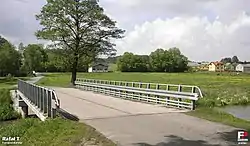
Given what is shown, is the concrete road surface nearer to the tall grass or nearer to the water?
the water

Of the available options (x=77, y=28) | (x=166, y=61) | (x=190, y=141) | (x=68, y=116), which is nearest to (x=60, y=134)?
(x=68, y=116)

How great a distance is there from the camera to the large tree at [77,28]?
1651 inches

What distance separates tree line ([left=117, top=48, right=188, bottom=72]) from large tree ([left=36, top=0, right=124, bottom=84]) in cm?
8451

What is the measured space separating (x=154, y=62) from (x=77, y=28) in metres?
93.0

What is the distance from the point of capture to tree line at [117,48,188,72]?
129750mm

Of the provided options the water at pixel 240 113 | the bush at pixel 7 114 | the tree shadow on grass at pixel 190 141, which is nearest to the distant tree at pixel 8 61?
the bush at pixel 7 114

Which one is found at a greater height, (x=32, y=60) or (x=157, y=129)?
(x=32, y=60)

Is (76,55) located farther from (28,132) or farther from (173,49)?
(173,49)

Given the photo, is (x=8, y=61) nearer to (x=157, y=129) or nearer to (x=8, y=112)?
(x=8, y=112)

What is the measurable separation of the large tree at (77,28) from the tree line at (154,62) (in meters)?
84.5

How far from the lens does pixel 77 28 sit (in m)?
42.8

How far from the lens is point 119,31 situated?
4388 cm

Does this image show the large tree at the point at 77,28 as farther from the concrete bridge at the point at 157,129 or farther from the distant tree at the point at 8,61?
the distant tree at the point at 8,61

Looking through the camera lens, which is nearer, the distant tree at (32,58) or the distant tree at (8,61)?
the distant tree at (8,61)
